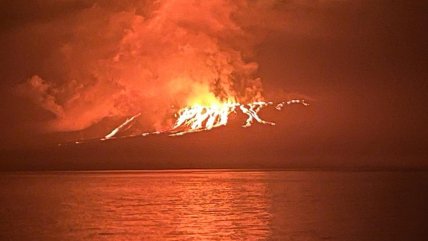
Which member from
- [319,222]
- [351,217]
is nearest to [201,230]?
[319,222]

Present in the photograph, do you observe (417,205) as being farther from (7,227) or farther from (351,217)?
(7,227)

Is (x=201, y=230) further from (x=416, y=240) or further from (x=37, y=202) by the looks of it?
(x=37, y=202)

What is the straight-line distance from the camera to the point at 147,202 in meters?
74.4

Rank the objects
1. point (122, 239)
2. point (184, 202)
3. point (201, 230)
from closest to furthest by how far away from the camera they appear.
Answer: point (122, 239)
point (201, 230)
point (184, 202)

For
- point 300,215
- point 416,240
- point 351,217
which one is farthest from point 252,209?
point 416,240

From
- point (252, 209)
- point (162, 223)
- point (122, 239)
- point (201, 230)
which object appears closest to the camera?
point (122, 239)

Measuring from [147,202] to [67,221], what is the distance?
2292 centimetres

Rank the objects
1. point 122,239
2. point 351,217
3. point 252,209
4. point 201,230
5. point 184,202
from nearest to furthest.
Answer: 1. point 122,239
2. point 201,230
3. point 351,217
4. point 252,209
5. point 184,202

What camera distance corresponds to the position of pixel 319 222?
5078cm

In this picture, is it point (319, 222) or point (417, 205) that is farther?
point (417, 205)

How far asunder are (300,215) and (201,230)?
1456 centimetres

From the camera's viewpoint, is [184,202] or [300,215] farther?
[184,202]

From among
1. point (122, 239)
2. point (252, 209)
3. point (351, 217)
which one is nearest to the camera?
point (122, 239)

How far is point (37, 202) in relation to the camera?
75562 millimetres
